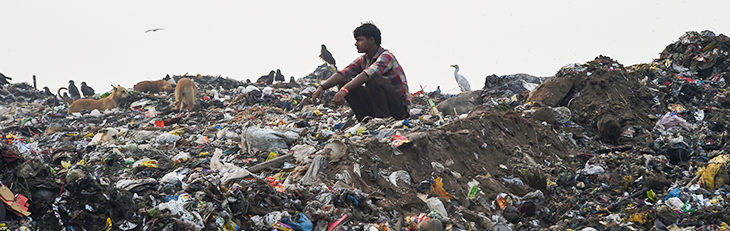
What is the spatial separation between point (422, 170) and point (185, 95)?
619 cm

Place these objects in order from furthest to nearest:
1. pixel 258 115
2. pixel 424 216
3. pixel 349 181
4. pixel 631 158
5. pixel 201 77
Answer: pixel 201 77, pixel 258 115, pixel 631 158, pixel 349 181, pixel 424 216

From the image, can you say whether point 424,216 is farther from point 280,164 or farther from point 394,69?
point 394,69

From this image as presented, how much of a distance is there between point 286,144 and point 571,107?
3.41m

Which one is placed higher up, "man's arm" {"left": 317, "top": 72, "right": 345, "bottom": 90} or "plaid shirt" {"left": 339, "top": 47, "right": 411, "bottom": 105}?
"plaid shirt" {"left": 339, "top": 47, "right": 411, "bottom": 105}

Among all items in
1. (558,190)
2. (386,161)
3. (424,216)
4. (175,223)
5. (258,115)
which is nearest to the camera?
(175,223)

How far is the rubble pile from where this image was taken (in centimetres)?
243

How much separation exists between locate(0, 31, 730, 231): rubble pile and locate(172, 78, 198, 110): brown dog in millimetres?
2245

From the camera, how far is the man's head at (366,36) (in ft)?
14.3

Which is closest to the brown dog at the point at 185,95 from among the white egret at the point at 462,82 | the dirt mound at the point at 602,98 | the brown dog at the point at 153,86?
the brown dog at the point at 153,86

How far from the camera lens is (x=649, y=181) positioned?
3303mm

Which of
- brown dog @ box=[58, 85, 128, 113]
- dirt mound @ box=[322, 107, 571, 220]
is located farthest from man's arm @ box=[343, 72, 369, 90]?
brown dog @ box=[58, 85, 128, 113]

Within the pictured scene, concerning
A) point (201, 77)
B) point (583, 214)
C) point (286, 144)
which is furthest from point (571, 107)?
point (201, 77)

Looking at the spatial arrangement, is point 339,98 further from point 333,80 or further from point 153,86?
point 153,86

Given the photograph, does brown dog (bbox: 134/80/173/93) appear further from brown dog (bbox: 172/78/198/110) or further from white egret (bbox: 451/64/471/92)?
white egret (bbox: 451/64/471/92)
